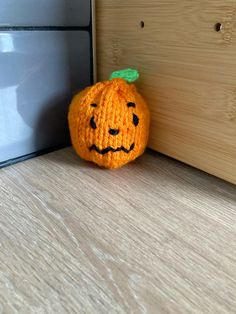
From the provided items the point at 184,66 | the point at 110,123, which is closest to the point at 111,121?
the point at 110,123

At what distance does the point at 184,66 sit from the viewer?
435mm

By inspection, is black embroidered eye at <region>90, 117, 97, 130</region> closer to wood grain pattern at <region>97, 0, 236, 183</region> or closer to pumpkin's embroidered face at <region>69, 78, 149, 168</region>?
pumpkin's embroidered face at <region>69, 78, 149, 168</region>

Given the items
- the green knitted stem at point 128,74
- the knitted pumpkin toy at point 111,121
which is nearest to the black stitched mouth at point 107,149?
the knitted pumpkin toy at point 111,121

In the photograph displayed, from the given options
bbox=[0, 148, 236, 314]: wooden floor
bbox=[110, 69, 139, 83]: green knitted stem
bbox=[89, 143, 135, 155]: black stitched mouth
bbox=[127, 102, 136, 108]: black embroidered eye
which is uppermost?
bbox=[110, 69, 139, 83]: green knitted stem

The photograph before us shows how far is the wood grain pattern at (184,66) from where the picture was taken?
0.39 meters

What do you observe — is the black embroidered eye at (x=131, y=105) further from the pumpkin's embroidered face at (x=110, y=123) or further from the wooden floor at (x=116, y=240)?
the wooden floor at (x=116, y=240)

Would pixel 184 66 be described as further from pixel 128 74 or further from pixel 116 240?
pixel 116 240

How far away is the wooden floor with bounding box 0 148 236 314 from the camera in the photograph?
0.28m

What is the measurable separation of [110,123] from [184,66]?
0.45 ft

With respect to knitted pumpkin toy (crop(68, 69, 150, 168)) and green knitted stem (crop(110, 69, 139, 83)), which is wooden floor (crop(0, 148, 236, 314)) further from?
green knitted stem (crop(110, 69, 139, 83))

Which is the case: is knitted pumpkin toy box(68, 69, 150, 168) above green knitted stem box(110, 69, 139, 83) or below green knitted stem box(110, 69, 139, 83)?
below

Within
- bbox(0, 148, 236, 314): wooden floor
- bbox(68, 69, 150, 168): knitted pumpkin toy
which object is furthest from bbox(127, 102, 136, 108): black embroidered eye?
bbox(0, 148, 236, 314): wooden floor

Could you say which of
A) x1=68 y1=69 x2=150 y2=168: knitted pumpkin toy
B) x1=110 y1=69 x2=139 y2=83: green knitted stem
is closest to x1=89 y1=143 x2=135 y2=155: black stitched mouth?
x1=68 y1=69 x2=150 y2=168: knitted pumpkin toy

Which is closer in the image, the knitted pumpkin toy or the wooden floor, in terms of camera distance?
the wooden floor
